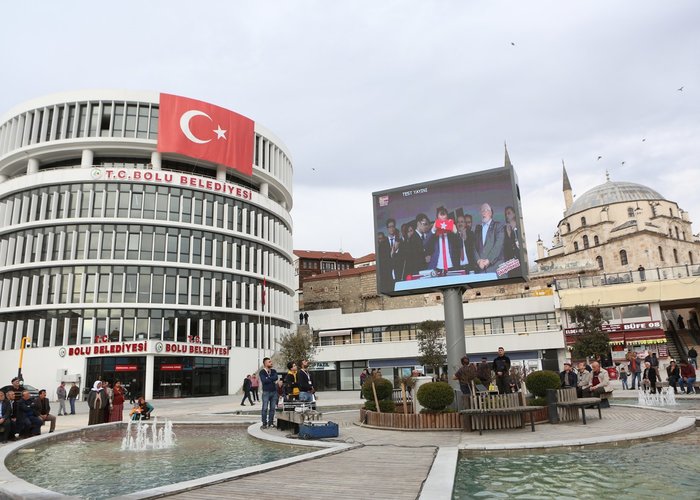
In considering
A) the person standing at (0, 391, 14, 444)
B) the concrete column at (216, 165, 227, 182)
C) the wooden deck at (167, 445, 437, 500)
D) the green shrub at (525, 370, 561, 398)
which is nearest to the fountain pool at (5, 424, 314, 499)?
the person standing at (0, 391, 14, 444)

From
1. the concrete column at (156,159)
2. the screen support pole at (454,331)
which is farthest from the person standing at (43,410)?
the concrete column at (156,159)

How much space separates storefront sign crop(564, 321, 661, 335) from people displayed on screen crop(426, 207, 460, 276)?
32942 millimetres

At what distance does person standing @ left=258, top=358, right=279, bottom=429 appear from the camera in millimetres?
14234

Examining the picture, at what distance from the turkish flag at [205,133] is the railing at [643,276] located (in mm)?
35876

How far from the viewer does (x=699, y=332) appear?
55000mm

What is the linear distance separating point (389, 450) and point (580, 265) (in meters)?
77.0

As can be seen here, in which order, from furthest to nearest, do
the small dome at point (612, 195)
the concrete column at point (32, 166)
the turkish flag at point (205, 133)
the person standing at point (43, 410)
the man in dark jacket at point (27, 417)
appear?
the small dome at point (612, 195)
the concrete column at point (32, 166)
the turkish flag at point (205, 133)
the person standing at point (43, 410)
the man in dark jacket at point (27, 417)

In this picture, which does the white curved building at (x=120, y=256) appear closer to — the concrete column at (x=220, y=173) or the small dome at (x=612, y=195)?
the concrete column at (x=220, y=173)

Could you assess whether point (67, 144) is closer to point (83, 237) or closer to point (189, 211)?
point (83, 237)

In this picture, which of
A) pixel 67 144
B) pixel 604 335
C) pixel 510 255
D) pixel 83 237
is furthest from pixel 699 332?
pixel 67 144

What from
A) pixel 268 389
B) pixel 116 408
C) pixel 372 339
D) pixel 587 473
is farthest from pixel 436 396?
pixel 372 339

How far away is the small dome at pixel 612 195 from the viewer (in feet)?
277

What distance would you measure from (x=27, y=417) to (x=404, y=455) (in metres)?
Answer: 11.0

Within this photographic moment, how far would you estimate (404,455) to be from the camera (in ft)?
29.7
